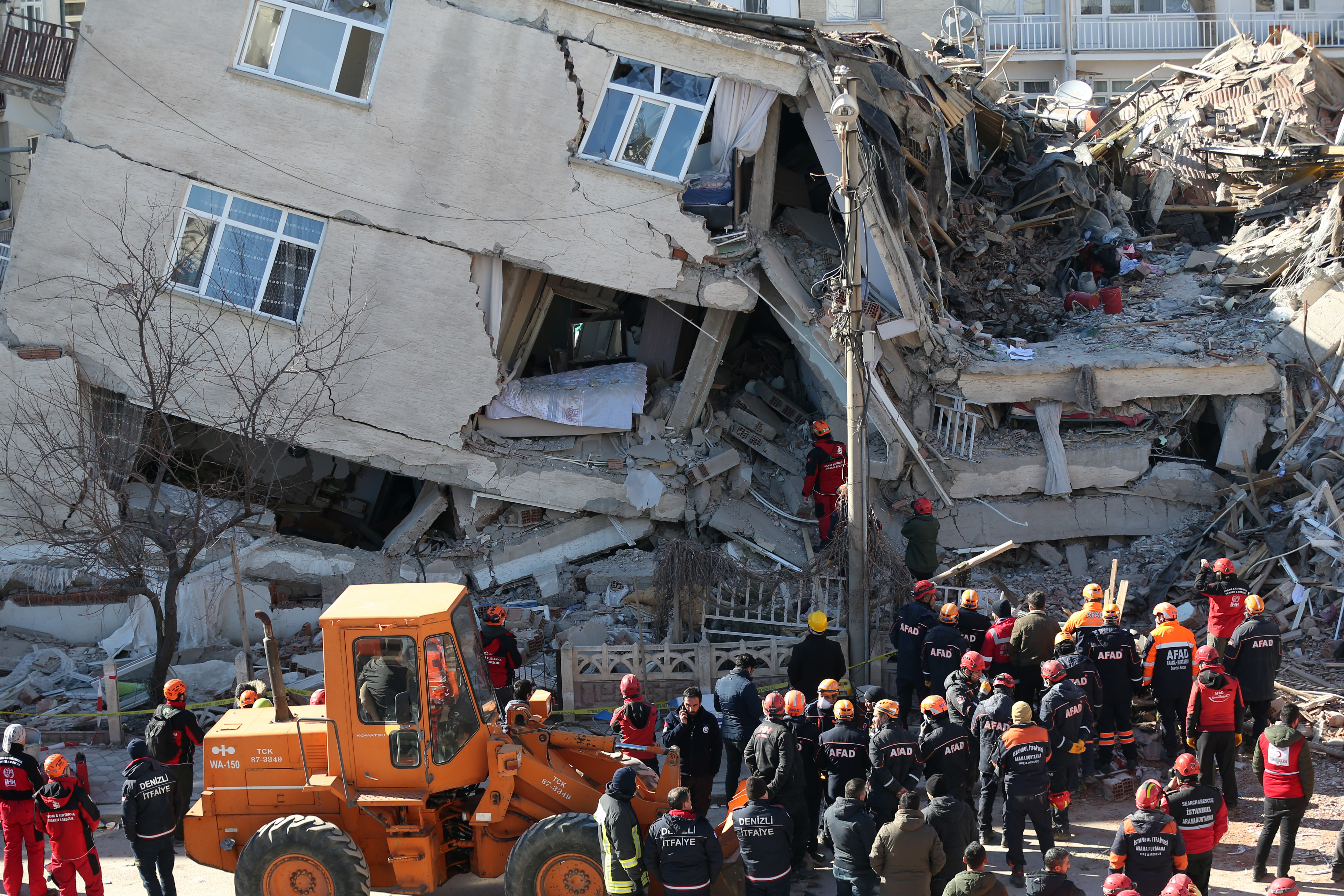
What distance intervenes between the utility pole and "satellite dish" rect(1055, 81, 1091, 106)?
14.7m

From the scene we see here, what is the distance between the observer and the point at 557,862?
23.8 ft

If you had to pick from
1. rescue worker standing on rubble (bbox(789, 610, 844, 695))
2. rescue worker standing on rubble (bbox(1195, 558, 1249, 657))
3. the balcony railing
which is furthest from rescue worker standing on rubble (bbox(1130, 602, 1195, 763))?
the balcony railing

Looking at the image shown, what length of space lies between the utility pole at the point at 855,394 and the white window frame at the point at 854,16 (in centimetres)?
1814

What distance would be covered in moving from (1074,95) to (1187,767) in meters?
20.4

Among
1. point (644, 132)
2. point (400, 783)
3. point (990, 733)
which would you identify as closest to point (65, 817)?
point (400, 783)

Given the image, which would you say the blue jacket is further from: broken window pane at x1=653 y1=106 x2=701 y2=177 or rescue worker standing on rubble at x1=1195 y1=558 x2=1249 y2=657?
broken window pane at x1=653 y1=106 x2=701 y2=177

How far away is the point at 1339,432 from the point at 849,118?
7.62m

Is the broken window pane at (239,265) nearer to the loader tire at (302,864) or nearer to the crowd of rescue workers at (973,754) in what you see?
the crowd of rescue workers at (973,754)

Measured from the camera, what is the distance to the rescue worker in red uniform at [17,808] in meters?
8.09

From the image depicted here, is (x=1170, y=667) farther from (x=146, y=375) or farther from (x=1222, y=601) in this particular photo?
(x=146, y=375)

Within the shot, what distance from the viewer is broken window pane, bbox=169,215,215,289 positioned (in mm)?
13711

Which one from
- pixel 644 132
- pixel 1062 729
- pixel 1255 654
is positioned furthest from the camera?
pixel 644 132

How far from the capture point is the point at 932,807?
24.1 ft

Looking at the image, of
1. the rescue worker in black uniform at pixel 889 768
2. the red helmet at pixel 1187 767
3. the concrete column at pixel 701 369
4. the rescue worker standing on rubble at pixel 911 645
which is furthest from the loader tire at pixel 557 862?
the concrete column at pixel 701 369
